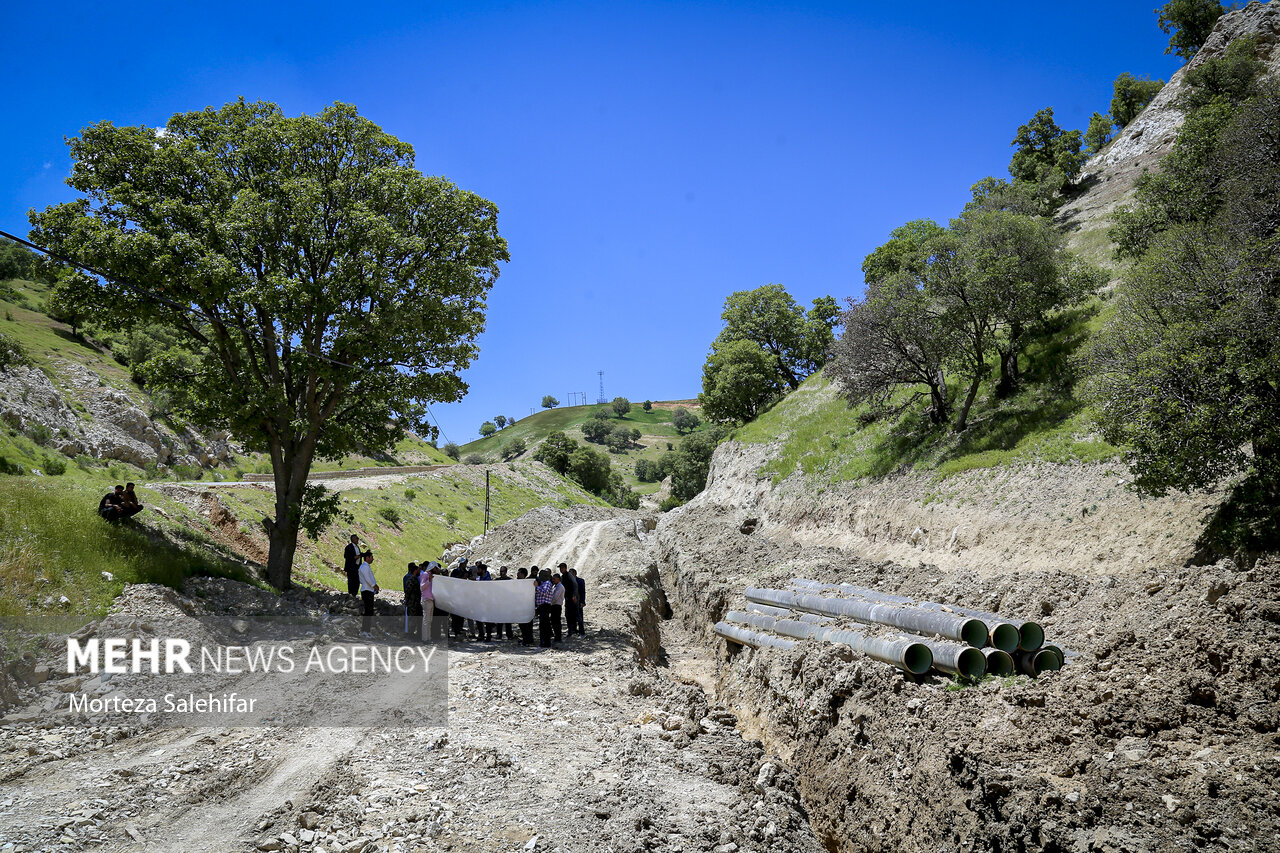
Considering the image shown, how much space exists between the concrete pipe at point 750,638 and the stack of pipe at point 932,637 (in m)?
0.04

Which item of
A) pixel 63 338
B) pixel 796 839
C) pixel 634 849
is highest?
pixel 63 338

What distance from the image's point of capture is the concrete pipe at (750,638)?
14312 millimetres

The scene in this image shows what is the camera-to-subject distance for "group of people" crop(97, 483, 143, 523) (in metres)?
15.4

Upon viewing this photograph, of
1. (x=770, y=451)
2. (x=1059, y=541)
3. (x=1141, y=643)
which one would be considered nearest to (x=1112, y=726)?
(x=1141, y=643)

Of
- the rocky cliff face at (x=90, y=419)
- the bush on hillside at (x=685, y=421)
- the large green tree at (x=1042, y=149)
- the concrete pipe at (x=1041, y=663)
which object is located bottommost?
the concrete pipe at (x=1041, y=663)

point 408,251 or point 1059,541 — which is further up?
point 408,251

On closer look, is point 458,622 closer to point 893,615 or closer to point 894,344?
point 893,615

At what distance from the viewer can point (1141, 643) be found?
8531 millimetres

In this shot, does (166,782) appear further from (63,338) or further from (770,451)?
(63,338)

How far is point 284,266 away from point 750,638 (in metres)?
16.0

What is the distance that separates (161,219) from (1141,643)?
75.5ft

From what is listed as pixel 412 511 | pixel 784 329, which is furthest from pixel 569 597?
pixel 784 329

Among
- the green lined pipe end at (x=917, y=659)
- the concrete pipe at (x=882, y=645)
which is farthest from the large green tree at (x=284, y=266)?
the green lined pipe end at (x=917, y=659)

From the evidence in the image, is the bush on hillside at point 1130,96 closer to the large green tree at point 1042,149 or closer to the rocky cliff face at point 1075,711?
the large green tree at point 1042,149
